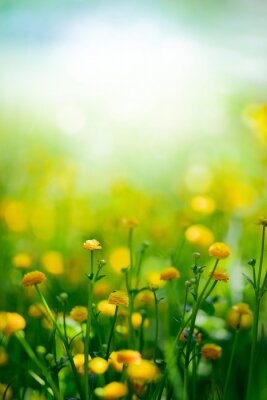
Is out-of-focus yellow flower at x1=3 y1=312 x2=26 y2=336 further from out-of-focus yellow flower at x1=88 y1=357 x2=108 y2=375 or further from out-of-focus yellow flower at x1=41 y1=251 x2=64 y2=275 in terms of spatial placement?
out-of-focus yellow flower at x1=41 y1=251 x2=64 y2=275

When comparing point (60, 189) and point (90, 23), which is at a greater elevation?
point (90, 23)

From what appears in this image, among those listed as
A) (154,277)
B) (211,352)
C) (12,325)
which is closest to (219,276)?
(211,352)

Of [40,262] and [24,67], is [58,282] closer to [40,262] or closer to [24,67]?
[40,262]

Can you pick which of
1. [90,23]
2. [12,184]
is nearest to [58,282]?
[12,184]

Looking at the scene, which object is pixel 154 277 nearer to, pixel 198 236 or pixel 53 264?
pixel 198 236

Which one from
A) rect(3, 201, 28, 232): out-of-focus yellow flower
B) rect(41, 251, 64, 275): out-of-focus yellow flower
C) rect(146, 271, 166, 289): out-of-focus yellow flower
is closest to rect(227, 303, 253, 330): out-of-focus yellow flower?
rect(146, 271, 166, 289): out-of-focus yellow flower

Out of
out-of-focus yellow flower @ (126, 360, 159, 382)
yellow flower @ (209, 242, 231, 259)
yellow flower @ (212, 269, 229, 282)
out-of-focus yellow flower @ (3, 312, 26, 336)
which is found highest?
yellow flower @ (209, 242, 231, 259)
